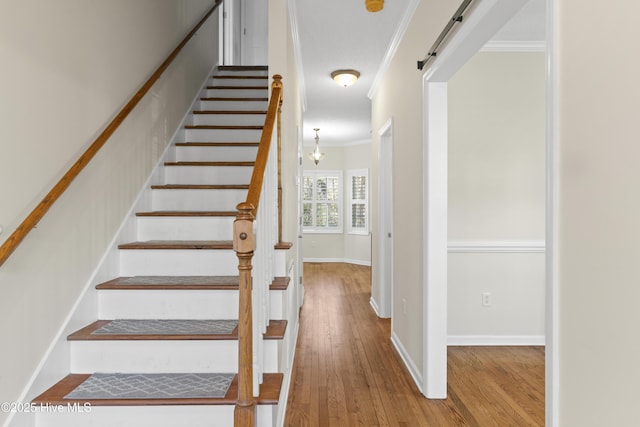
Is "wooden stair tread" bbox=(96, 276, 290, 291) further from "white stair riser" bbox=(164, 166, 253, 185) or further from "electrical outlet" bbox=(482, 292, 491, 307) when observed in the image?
"electrical outlet" bbox=(482, 292, 491, 307)

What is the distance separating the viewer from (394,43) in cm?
332

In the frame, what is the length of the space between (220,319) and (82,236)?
0.83 metres

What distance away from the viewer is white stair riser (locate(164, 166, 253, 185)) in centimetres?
289

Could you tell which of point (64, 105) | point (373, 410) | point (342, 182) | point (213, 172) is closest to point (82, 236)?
point (64, 105)

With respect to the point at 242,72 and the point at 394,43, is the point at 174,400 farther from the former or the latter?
the point at 242,72

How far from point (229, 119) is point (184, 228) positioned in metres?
1.48

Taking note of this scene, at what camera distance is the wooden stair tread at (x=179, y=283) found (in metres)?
1.98

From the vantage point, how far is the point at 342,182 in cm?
881

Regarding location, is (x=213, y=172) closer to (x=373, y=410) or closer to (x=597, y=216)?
(x=373, y=410)

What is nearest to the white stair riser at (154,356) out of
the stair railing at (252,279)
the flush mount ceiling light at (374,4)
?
the stair railing at (252,279)

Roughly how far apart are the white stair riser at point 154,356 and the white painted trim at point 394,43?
2.62 m

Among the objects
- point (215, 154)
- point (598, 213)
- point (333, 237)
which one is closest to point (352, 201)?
point (333, 237)

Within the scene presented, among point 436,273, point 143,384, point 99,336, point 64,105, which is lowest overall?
point 143,384

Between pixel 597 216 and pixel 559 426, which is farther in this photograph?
pixel 559 426
